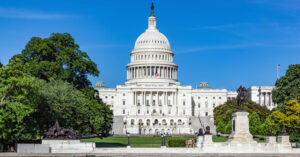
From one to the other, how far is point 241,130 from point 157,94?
107014mm

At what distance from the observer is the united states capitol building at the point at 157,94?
13688 cm

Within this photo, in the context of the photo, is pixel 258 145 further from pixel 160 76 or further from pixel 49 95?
pixel 160 76

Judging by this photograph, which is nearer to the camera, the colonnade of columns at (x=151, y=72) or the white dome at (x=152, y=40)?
the colonnade of columns at (x=151, y=72)

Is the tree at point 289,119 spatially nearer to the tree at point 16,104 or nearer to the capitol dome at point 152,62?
the tree at point 16,104

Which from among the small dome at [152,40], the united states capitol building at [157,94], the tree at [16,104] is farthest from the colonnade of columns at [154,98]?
the tree at [16,104]

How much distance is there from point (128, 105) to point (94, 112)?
93.4 meters

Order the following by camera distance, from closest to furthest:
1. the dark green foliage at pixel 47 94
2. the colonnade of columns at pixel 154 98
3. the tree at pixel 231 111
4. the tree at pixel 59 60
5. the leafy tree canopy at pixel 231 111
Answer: the dark green foliage at pixel 47 94
the tree at pixel 59 60
the tree at pixel 231 111
the leafy tree canopy at pixel 231 111
the colonnade of columns at pixel 154 98

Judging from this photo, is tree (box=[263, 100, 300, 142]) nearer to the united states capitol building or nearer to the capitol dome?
the united states capitol building

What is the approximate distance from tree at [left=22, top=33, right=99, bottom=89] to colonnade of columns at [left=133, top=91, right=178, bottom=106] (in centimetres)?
8462

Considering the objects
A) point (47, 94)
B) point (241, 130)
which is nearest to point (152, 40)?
point (47, 94)

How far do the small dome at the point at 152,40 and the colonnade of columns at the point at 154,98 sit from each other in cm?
2155

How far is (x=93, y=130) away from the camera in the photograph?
5078 cm

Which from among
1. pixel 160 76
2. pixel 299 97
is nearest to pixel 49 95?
pixel 299 97

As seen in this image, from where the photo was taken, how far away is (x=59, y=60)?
185ft
